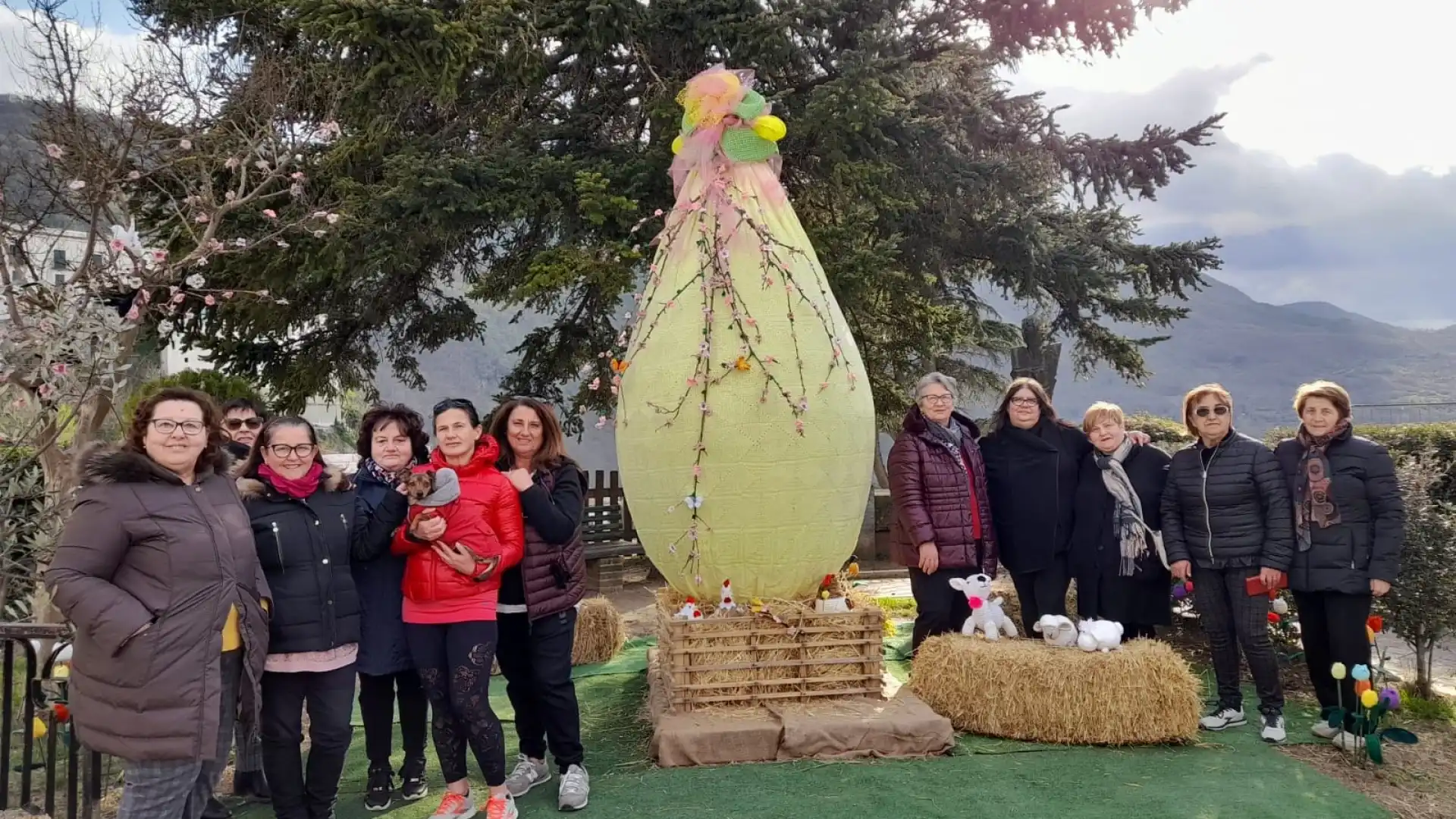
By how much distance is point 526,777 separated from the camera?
10.6 feet

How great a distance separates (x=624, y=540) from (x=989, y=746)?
7.02 meters

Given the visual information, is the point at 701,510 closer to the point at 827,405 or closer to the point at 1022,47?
the point at 827,405

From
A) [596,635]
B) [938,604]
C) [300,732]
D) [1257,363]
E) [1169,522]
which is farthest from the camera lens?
[1257,363]

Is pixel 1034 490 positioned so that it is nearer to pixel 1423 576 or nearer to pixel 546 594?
pixel 1423 576

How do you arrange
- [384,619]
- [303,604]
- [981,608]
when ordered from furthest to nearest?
1. [981,608]
2. [384,619]
3. [303,604]

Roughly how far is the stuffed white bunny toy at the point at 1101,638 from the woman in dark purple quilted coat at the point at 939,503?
0.56m

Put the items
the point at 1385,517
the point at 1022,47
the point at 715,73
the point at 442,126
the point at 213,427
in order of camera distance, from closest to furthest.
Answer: the point at 213,427, the point at 1385,517, the point at 715,73, the point at 442,126, the point at 1022,47

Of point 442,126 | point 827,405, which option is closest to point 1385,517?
point 827,405

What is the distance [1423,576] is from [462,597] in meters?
4.47

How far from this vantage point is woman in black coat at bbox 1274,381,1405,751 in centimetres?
349

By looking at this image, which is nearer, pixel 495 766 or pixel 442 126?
pixel 495 766

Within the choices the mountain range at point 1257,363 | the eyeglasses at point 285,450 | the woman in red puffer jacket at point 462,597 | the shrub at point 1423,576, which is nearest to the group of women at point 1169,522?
the shrub at point 1423,576

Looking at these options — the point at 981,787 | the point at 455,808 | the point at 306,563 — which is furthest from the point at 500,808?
the point at 981,787

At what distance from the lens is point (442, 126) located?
7.93m
